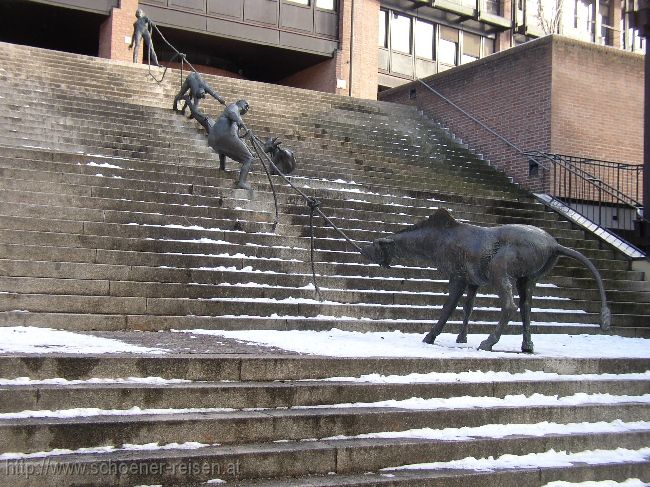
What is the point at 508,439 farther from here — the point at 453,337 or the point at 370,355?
the point at 453,337

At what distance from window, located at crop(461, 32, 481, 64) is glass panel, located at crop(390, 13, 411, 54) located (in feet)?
10.8

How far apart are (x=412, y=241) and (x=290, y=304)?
1880mm

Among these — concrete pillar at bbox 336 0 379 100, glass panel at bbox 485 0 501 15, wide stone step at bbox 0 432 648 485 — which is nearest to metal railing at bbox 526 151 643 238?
wide stone step at bbox 0 432 648 485

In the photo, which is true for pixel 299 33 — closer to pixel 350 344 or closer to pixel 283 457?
pixel 350 344

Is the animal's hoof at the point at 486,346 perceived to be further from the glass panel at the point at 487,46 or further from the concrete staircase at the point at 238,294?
the glass panel at the point at 487,46

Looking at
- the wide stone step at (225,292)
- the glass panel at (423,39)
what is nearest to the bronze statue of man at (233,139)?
Answer: the wide stone step at (225,292)

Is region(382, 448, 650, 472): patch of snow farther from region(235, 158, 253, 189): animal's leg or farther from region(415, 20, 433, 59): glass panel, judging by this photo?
region(415, 20, 433, 59): glass panel

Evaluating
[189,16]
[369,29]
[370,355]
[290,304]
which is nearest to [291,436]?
[370,355]

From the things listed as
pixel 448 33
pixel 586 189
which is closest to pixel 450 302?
pixel 586 189

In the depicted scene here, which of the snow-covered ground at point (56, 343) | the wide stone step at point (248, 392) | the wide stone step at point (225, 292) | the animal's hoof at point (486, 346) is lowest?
the wide stone step at point (248, 392)

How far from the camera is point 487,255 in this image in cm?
734

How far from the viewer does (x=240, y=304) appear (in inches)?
338

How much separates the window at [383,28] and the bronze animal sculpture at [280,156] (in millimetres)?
20336

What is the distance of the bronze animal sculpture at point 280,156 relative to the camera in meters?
13.1
